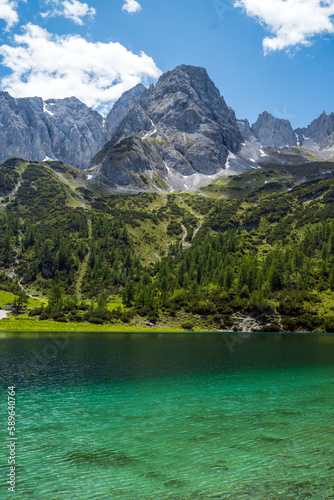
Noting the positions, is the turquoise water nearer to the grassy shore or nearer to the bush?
the grassy shore

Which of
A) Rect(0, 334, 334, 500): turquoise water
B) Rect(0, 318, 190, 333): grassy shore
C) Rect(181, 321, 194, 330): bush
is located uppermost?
Rect(0, 334, 334, 500): turquoise water

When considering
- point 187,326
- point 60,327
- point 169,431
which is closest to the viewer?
point 169,431

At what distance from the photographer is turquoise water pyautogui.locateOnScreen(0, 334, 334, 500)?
15.0 metres

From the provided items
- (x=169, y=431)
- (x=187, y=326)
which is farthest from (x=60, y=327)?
(x=169, y=431)

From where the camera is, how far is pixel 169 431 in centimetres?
2270

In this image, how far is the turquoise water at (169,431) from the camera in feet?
49.3

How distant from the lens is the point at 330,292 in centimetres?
13450

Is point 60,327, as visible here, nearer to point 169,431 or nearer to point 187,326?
point 187,326

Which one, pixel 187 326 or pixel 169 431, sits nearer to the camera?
pixel 169 431

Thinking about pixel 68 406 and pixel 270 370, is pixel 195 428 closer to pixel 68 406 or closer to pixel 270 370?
pixel 68 406

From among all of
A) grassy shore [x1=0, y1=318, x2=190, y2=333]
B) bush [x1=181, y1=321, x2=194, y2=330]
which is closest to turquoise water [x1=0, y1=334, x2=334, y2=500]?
grassy shore [x1=0, y1=318, x2=190, y2=333]

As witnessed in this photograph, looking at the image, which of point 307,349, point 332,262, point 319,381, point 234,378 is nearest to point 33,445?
point 234,378

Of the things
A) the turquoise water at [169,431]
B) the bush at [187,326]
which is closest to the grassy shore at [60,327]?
the bush at [187,326]

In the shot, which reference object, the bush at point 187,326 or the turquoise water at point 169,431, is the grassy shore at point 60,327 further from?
the turquoise water at point 169,431
